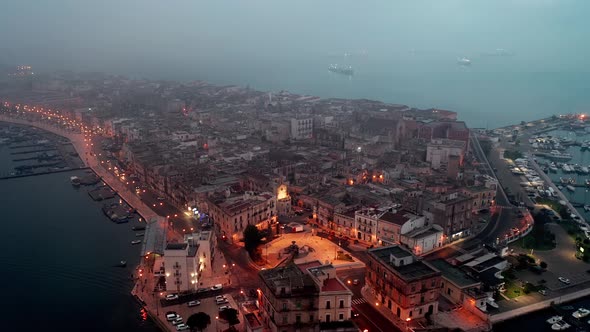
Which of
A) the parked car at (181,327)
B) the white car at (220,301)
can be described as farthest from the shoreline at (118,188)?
the white car at (220,301)

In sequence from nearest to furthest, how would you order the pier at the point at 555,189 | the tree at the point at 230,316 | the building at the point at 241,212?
1. the tree at the point at 230,316
2. the building at the point at 241,212
3. the pier at the point at 555,189

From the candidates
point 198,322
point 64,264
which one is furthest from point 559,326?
point 64,264

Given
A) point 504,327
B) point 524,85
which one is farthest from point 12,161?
point 524,85

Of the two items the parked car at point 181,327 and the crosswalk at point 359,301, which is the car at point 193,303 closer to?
the parked car at point 181,327

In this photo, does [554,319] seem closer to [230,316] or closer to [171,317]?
[230,316]

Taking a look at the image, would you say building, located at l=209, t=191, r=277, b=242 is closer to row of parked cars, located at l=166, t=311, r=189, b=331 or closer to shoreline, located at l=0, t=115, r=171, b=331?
shoreline, located at l=0, t=115, r=171, b=331

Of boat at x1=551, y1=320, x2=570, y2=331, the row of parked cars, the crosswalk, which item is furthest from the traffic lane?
the row of parked cars
